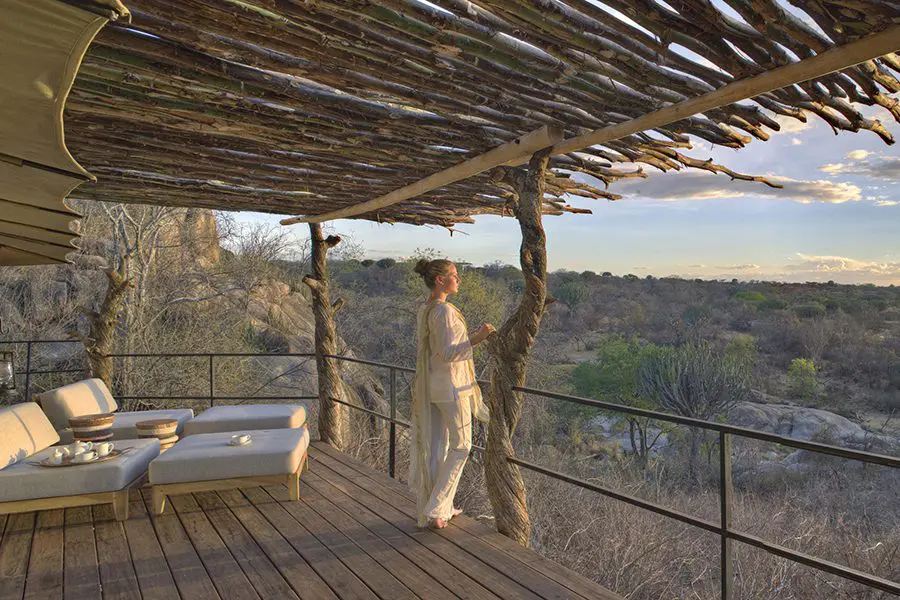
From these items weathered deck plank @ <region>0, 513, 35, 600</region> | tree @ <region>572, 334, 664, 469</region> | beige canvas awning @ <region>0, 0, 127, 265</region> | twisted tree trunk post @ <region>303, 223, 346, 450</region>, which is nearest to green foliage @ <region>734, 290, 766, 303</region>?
tree @ <region>572, 334, 664, 469</region>

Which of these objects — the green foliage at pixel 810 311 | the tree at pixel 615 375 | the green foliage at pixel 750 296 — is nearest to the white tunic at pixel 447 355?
the tree at pixel 615 375

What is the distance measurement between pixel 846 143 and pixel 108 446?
21.2 meters

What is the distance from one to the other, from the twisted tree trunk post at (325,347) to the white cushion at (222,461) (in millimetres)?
1943

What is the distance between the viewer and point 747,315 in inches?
796

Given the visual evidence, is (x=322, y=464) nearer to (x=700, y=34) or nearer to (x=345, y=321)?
(x=700, y=34)

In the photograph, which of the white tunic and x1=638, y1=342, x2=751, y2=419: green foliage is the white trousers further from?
x1=638, y1=342, x2=751, y2=419: green foliage

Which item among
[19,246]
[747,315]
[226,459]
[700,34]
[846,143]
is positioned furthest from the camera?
[747,315]

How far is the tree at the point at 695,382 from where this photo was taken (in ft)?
44.3

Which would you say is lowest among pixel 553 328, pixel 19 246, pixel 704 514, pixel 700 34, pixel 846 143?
pixel 704 514

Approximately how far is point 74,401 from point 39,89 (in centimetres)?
421

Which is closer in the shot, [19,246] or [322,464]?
[19,246]

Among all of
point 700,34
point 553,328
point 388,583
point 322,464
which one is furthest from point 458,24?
point 553,328

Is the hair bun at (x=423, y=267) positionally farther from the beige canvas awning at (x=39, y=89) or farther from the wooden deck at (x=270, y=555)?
the beige canvas awning at (x=39, y=89)

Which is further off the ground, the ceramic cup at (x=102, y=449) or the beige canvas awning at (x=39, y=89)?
the beige canvas awning at (x=39, y=89)
